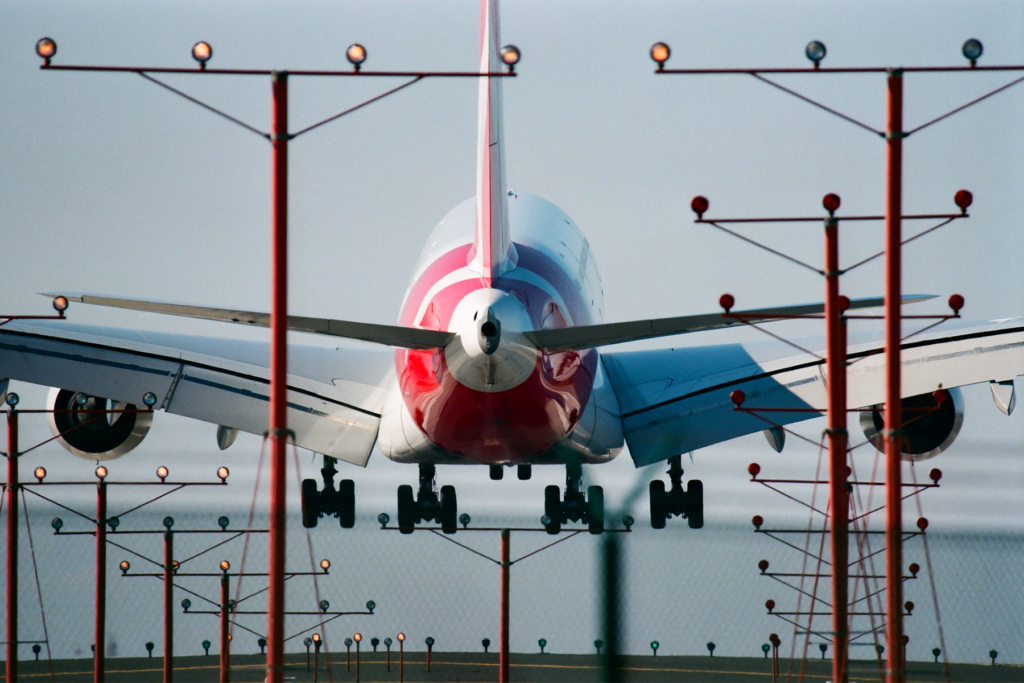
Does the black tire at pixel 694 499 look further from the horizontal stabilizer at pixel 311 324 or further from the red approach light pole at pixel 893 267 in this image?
the red approach light pole at pixel 893 267

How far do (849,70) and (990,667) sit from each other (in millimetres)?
28226

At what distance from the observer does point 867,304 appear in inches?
729

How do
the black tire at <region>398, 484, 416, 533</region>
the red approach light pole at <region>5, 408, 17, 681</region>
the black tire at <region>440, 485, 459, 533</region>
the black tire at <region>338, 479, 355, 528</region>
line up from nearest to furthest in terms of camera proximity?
the red approach light pole at <region>5, 408, 17, 681</region>
the black tire at <region>440, 485, 459, 533</region>
the black tire at <region>398, 484, 416, 533</region>
the black tire at <region>338, 479, 355, 528</region>

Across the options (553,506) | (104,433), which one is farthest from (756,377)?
(104,433)

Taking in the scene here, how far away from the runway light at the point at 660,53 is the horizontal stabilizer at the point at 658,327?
4003 millimetres

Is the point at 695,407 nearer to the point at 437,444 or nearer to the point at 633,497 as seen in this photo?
the point at 437,444

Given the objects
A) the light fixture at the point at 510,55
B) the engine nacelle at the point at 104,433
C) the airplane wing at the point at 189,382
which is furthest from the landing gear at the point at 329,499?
the light fixture at the point at 510,55

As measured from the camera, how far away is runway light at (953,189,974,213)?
1612 centimetres

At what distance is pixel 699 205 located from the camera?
57.0 ft

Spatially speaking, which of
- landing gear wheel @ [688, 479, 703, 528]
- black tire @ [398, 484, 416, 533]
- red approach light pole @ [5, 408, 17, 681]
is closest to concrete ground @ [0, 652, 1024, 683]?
landing gear wheel @ [688, 479, 703, 528]

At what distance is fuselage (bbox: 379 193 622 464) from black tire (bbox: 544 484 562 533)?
2232 mm

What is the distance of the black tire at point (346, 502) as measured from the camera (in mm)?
32119

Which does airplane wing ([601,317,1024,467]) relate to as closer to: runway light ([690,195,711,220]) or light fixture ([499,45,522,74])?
runway light ([690,195,711,220])

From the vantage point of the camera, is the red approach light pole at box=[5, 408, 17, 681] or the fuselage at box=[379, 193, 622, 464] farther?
the red approach light pole at box=[5, 408, 17, 681]
